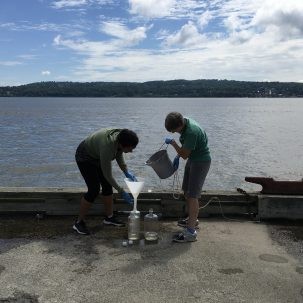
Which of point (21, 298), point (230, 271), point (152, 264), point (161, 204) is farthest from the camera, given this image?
point (161, 204)

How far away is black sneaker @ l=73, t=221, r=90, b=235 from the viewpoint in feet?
20.8

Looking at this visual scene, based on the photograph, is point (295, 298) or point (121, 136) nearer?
point (295, 298)

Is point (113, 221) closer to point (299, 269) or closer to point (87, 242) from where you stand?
point (87, 242)

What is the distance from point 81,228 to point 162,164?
146 cm

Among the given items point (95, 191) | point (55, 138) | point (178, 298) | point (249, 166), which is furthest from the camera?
point (55, 138)

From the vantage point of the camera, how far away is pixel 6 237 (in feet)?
20.2

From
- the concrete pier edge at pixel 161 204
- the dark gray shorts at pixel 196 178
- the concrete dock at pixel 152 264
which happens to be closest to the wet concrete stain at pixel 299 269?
the concrete dock at pixel 152 264

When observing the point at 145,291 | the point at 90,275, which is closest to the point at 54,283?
the point at 90,275

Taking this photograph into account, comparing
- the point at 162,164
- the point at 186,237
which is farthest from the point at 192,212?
the point at 162,164

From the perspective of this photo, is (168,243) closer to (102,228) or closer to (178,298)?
(102,228)

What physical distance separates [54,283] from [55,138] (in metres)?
30.4

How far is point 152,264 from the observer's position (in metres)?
5.34

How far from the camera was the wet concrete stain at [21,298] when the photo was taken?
445cm

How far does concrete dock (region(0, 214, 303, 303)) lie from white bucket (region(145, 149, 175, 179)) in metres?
0.74
